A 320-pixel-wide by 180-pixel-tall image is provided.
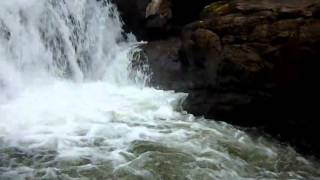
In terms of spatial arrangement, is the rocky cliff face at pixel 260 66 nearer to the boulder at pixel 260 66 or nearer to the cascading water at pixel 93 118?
the boulder at pixel 260 66

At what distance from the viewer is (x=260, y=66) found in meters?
7.85

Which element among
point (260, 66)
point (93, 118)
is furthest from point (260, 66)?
point (93, 118)

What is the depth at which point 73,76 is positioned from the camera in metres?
10.9

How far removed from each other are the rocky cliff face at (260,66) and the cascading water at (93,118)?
39 centimetres

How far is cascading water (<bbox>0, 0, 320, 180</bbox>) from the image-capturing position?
6.39 meters

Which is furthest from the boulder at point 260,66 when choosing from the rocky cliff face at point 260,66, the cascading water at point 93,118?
the cascading water at point 93,118

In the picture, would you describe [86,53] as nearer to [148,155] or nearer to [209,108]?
[209,108]

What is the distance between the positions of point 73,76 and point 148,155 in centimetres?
468

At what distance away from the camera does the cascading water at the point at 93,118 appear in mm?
6391

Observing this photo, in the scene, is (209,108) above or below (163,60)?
below

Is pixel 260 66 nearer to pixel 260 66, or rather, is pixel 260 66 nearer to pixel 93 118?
pixel 260 66

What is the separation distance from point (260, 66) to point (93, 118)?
114 inches

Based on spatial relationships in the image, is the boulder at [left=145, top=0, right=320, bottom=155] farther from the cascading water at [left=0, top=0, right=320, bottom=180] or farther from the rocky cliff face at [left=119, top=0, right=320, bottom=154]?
the cascading water at [left=0, top=0, right=320, bottom=180]

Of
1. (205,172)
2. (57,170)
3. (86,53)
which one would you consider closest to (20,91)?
(86,53)
